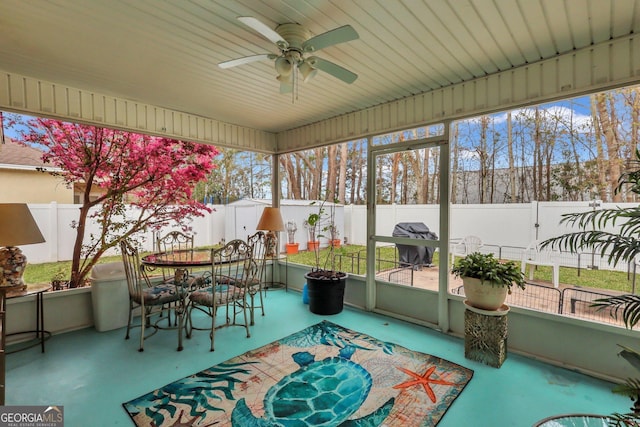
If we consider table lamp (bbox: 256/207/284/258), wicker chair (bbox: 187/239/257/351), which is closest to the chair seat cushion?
wicker chair (bbox: 187/239/257/351)

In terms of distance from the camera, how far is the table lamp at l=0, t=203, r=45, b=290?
8.16ft

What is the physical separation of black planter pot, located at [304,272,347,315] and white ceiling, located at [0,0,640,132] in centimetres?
232

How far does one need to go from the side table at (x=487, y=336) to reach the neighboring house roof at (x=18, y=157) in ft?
19.0

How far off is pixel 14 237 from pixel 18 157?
317 cm

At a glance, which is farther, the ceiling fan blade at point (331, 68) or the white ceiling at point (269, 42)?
the ceiling fan blade at point (331, 68)

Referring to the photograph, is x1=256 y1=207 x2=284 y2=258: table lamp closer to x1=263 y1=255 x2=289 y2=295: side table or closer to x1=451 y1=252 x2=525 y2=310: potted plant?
x1=263 y1=255 x2=289 y2=295: side table

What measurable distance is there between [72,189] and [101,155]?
829mm

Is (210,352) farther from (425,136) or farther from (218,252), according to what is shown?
(425,136)

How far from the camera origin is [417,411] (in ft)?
6.59

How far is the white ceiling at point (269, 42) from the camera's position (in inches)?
76.5

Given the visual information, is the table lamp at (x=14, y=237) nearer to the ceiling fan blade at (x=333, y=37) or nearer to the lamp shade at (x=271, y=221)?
the lamp shade at (x=271, y=221)

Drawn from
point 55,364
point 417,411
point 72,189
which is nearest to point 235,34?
point 417,411

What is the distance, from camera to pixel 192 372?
2.49m

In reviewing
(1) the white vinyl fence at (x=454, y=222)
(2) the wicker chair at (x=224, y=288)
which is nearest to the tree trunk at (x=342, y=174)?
(1) the white vinyl fence at (x=454, y=222)
